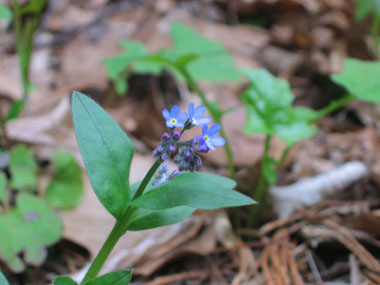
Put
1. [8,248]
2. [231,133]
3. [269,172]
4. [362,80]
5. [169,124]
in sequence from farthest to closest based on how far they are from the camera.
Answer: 1. [231,133]
2. [362,80]
3. [269,172]
4. [8,248]
5. [169,124]

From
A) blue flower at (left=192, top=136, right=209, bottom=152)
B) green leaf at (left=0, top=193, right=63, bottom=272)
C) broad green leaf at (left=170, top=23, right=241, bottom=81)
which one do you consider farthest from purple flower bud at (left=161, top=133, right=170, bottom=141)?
broad green leaf at (left=170, top=23, right=241, bottom=81)

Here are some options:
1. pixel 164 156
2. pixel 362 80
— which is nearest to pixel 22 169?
pixel 164 156

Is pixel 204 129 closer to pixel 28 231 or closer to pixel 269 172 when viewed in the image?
pixel 269 172

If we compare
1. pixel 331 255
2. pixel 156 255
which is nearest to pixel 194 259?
pixel 156 255

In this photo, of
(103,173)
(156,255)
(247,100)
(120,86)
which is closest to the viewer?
(103,173)

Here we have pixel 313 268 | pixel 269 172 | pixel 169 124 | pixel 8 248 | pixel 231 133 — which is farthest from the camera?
pixel 231 133

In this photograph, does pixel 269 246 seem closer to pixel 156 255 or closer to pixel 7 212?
pixel 156 255
